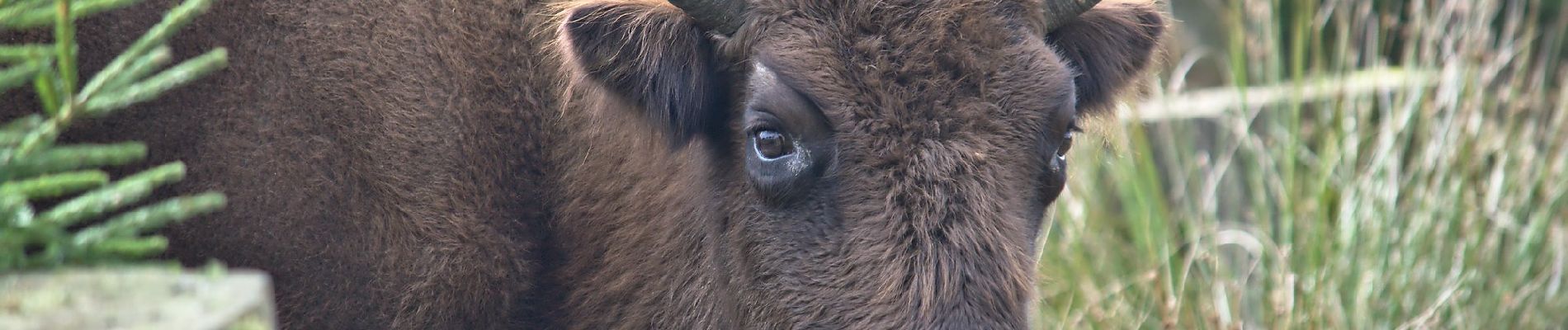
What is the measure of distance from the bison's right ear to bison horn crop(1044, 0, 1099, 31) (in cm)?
86

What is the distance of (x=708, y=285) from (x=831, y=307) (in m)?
0.70

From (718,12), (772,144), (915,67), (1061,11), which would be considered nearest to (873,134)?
(915,67)

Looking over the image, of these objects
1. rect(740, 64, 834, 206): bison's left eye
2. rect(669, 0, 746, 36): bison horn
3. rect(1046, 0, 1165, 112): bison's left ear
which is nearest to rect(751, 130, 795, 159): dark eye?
rect(740, 64, 834, 206): bison's left eye

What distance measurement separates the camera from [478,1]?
3.87 m

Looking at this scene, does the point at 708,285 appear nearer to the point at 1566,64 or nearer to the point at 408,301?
the point at 408,301

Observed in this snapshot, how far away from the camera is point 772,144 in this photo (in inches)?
125

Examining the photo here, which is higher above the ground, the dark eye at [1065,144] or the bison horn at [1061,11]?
the bison horn at [1061,11]

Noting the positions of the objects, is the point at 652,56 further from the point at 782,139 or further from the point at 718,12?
the point at 782,139

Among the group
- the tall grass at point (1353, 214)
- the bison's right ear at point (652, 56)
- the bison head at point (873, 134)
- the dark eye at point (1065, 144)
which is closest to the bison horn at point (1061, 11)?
the bison head at point (873, 134)

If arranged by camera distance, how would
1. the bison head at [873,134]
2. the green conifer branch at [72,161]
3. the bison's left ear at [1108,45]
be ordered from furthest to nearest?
the bison's left ear at [1108,45]
the bison head at [873,134]
the green conifer branch at [72,161]

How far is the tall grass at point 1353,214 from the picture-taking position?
5.06 meters

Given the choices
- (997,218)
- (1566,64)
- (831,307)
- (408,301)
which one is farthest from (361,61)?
(1566,64)

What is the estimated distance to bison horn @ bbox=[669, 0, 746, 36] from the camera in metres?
3.25

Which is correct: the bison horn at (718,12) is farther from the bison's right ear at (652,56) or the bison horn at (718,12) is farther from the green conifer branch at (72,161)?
the green conifer branch at (72,161)
